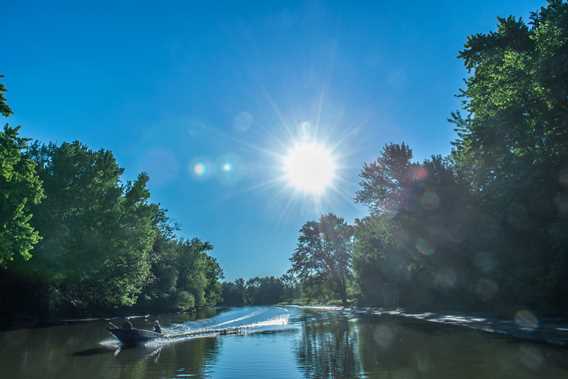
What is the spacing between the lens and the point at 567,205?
26.8m

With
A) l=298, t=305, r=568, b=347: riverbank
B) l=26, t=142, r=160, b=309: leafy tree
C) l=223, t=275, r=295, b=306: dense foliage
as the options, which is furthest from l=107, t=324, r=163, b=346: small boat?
l=223, t=275, r=295, b=306: dense foliage

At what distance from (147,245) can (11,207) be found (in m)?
31.2

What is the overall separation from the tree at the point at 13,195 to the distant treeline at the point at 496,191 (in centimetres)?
2828

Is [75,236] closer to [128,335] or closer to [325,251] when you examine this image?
[128,335]

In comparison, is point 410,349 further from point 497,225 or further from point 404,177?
point 404,177

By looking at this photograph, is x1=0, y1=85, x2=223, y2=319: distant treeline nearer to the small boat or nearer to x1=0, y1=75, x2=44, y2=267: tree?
Result: x1=0, y1=75, x2=44, y2=267: tree

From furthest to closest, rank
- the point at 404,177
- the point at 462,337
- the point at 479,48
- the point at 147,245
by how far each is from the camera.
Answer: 1. the point at 147,245
2. the point at 404,177
3. the point at 479,48
4. the point at 462,337

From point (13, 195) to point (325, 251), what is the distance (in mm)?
80589

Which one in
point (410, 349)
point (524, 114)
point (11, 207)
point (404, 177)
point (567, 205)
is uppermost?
point (404, 177)

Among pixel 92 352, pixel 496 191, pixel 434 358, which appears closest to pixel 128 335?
pixel 92 352

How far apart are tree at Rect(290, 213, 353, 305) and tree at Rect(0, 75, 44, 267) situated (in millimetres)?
77711

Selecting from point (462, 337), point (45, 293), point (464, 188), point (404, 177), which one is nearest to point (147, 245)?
point (45, 293)

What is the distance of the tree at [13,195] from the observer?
23094mm

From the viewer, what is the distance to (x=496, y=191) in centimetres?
2744
